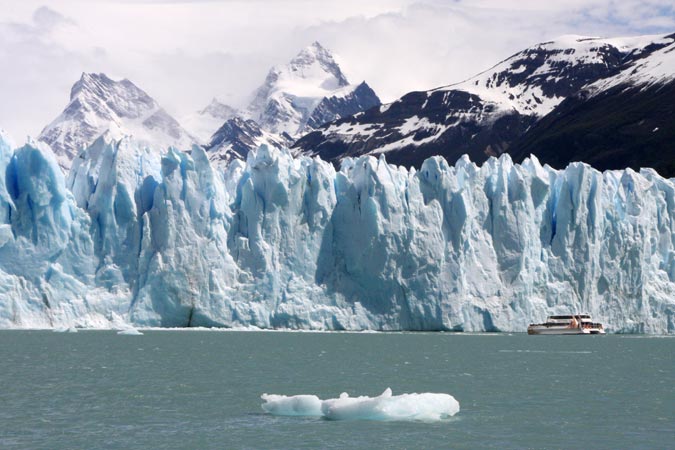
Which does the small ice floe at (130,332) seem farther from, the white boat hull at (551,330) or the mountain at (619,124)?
the mountain at (619,124)

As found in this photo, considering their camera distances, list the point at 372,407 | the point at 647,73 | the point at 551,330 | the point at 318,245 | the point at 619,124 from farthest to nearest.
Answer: the point at 647,73
the point at 619,124
the point at 551,330
the point at 318,245
the point at 372,407

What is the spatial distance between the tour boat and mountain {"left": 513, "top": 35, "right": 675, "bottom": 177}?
228 ft

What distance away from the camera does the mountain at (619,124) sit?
143 meters

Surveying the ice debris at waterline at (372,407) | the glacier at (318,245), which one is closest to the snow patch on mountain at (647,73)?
the glacier at (318,245)

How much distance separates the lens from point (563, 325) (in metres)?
62.9

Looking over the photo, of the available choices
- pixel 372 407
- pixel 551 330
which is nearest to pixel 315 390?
pixel 372 407

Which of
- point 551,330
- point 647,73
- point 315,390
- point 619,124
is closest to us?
point 315,390

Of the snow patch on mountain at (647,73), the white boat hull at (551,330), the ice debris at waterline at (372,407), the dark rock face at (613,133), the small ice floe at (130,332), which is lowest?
the ice debris at waterline at (372,407)

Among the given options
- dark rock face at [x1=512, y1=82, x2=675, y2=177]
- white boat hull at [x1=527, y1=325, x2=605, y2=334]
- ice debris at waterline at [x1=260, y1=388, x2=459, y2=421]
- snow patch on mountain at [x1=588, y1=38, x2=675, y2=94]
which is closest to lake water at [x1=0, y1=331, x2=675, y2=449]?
ice debris at waterline at [x1=260, y1=388, x2=459, y2=421]

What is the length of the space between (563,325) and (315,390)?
35.0 metres

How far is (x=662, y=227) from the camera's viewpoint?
66.2 metres

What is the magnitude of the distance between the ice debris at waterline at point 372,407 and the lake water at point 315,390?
0.28 m

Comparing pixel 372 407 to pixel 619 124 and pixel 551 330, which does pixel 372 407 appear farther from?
pixel 619 124

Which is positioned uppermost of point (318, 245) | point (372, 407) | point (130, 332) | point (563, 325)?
point (318, 245)
